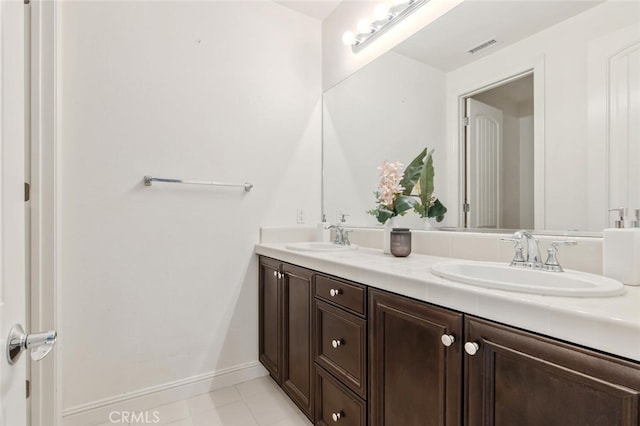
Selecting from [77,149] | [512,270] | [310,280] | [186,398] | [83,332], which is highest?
[77,149]

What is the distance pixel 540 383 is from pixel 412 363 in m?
0.36

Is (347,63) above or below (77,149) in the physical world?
above

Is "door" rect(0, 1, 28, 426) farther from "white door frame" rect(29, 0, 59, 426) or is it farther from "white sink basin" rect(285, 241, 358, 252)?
"white sink basin" rect(285, 241, 358, 252)

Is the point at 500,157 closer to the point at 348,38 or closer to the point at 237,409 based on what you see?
the point at 348,38

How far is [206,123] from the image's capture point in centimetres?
192

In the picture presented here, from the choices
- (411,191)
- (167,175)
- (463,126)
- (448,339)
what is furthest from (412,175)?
(167,175)

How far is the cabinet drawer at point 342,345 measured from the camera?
1.17 meters

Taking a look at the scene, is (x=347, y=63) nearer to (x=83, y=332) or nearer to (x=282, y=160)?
(x=282, y=160)

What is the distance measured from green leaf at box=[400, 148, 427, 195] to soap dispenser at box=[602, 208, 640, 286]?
810 mm

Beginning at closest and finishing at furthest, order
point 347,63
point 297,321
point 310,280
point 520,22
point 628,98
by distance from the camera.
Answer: point 628,98
point 520,22
point 310,280
point 297,321
point 347,63

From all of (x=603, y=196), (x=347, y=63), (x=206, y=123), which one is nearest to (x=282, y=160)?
(x=206, y=123)

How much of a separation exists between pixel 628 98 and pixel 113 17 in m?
2.27

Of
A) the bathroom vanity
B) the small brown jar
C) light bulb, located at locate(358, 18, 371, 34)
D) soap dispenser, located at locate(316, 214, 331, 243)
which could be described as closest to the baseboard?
the bathroom vanity

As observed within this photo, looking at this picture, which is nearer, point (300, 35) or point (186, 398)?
point (186, 398)
